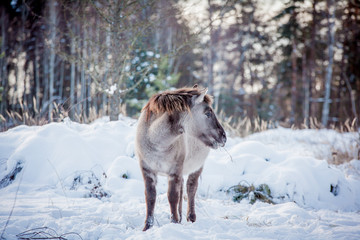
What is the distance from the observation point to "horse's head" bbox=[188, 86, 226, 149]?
116 inches

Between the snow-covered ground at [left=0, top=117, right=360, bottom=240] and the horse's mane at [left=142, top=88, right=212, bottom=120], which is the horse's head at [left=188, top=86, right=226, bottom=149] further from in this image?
the snow-covered ground at [left=0, top=117, right=360, bottom=240]

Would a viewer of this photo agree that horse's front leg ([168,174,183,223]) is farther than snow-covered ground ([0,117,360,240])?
Yes

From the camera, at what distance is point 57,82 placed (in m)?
22.3

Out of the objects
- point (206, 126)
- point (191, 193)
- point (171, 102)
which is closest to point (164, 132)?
point (171, 102)

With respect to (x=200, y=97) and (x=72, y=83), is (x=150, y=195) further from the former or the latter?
(x=72, y=83)

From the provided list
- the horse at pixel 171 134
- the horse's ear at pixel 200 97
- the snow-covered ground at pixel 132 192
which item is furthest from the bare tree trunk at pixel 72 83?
the horse's ear at pixel 200 97

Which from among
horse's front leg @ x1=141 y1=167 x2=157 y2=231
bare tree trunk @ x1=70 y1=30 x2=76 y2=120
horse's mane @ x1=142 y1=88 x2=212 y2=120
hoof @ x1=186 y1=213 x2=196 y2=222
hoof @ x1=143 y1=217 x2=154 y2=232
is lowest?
hoof @ x1=186 y1=213 x2=196 y2=222

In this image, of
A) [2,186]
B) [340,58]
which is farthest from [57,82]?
[340,58]

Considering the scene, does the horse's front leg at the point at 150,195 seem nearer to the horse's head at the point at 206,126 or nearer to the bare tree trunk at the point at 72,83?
the horse's head at the point at 206,126

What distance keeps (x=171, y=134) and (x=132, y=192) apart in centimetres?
204

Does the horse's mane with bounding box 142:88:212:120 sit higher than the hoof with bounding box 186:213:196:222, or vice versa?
the horse's mane with bounding box 142:88:212:120

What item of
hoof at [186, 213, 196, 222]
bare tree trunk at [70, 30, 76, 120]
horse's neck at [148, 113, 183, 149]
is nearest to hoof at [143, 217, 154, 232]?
hoof at [186, 213, 196, 222]

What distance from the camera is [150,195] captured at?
9.35ft

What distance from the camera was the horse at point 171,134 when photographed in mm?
2719
